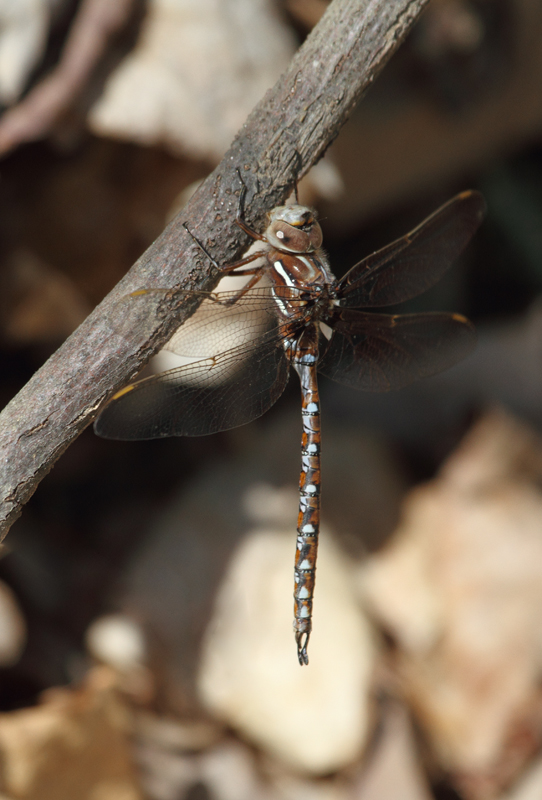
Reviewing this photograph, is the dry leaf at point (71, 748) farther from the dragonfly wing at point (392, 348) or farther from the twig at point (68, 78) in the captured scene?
the twig at point (68, 78)

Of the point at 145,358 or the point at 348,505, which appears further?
the point at 348,505

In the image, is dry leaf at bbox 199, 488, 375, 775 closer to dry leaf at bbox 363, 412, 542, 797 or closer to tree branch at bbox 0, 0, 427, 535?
dry leaf at bbox 363, 412, 542, 797

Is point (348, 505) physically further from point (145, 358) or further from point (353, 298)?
point (145, 358)

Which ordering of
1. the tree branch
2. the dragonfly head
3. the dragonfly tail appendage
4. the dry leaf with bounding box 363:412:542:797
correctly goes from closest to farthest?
the tree branch < the dragonfly head < the dragonfly tail appendage < the dry leaf with bounding box 363:412:542:797

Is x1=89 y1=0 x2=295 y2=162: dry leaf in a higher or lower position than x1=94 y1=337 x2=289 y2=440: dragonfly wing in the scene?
higher

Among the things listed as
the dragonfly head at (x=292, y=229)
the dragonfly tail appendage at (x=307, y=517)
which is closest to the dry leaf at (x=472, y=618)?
the dragonfly tail appendage at (x=307, y=517)

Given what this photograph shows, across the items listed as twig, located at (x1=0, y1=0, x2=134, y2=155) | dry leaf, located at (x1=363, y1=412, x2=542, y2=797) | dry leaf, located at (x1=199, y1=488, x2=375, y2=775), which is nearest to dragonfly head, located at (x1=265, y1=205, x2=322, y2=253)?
twig, located at (x1=0, y1=0, x2=134, y2=155)

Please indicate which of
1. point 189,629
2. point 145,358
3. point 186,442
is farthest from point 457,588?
point 145,358
